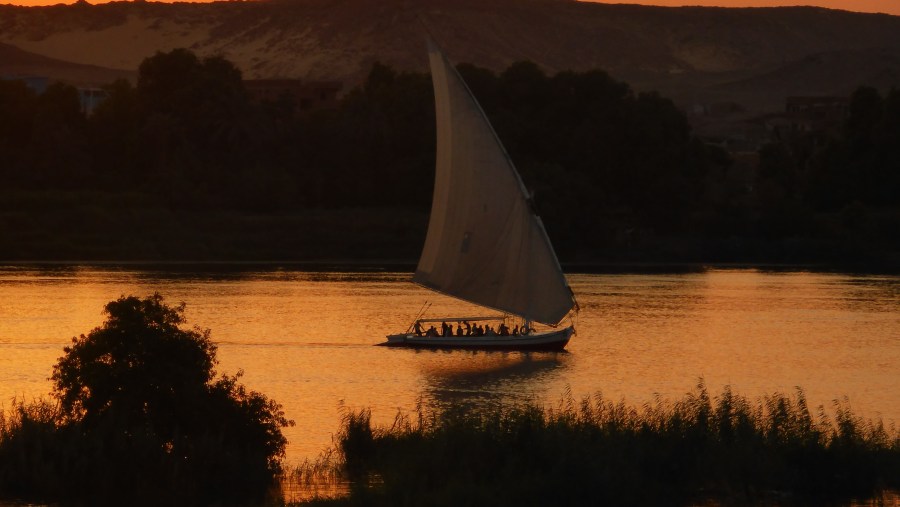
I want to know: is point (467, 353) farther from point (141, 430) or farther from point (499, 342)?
point (141, 430)

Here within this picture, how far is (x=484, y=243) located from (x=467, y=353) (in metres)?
3.05

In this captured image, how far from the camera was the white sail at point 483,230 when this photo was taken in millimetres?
44969

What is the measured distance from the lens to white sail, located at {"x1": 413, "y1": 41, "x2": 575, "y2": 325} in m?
45.0

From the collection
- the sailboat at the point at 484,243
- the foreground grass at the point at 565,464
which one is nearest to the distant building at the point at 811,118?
the sailboat at the point at 484,243

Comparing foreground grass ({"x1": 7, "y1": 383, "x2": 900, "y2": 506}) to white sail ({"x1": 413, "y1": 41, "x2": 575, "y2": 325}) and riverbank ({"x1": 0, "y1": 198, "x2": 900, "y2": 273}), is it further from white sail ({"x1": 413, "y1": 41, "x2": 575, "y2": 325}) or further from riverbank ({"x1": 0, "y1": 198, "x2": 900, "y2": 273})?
riverbank ({"x1": 0, "y1": 198, "x2": 900, "y2": 273})

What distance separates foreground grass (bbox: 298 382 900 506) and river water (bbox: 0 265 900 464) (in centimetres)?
361

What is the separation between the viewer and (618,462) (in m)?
22.0

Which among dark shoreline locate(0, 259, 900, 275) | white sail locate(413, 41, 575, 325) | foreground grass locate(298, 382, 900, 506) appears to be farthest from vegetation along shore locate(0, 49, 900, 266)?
foreground grass locate(298, 382, 900, 506)

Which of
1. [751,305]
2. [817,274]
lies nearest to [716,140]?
[817,274]

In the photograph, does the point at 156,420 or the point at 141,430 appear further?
the point at 156,420

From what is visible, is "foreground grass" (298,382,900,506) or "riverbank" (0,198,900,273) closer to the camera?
"foreground grass" (298,382,900,506)

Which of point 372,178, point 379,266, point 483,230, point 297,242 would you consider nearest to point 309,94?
point 372,178

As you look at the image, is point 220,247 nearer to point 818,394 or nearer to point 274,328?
point 274,328

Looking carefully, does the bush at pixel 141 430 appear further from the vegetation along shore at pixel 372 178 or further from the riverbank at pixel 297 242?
the vegetation along shore at pixel 372 178
